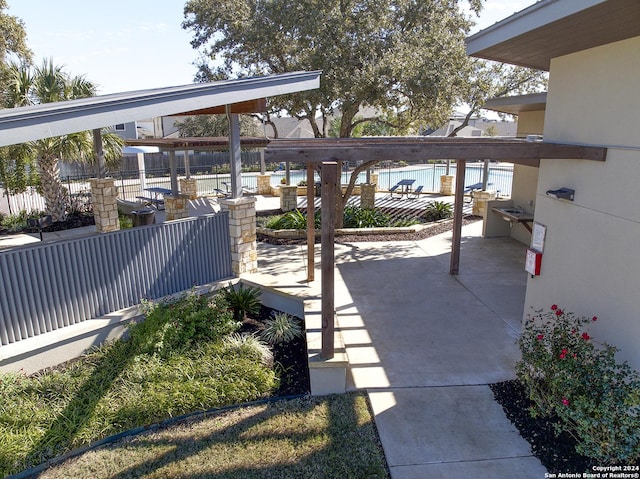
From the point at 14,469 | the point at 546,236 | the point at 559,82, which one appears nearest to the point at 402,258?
the point at 546,236

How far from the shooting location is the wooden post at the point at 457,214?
8.47 meters

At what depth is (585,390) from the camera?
4.17 meters

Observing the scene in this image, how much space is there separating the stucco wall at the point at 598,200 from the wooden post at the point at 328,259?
9.57 ft

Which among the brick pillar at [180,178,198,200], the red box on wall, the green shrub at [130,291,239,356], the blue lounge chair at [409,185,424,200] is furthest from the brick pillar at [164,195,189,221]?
the blue lounge chair at [409,185,424,200]

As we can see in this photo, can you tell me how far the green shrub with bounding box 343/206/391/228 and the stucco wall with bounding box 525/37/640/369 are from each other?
7.64m

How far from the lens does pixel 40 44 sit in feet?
68.9

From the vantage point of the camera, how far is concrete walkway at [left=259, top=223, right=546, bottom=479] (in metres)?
4.31

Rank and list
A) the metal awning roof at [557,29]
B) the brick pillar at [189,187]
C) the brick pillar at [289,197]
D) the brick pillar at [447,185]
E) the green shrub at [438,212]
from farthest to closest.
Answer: the brick pillar at [447,185] < the brick pillar at [189,187] < the brick pillar at [289,197] < the green shrub at [438,212] < the metal awning roof at [557,29]

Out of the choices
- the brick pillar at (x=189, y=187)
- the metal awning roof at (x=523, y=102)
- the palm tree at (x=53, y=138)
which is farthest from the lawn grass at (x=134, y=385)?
the brick pillar at (x=189, y=187)

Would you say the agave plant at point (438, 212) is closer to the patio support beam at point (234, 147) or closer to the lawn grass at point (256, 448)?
the patio support beam at point (234, 147)

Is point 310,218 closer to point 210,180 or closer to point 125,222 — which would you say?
point 125,222

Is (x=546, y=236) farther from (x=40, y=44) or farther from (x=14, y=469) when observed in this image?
(x=40, y=44)

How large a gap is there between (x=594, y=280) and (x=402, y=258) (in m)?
5.87

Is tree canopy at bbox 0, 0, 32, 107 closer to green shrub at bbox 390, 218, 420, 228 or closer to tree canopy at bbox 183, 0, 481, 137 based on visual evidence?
tree canopy at bbox 183, 0, 481, 137
